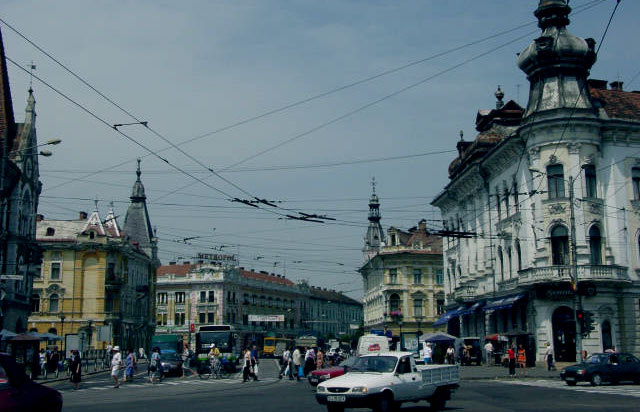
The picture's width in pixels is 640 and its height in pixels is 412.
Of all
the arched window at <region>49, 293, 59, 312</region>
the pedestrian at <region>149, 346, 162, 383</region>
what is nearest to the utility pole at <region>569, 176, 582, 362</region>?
the pedestrian at <region>149, 346, 162, 383</region>

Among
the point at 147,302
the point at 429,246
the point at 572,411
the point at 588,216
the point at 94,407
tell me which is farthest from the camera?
the point at 147,302

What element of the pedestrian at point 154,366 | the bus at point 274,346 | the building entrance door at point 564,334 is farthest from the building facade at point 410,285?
the pedestrian at point 154,366

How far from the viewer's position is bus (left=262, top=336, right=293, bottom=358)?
92000 millimetres

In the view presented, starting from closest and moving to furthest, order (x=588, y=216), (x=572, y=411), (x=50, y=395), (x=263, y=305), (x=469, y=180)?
1. (x=50, y=395)
2. (x=572, y=411)
3. (x=588, y=216)
4. (x=469, y=180)
5. (x=263, y=305)

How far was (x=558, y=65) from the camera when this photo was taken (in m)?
44.7

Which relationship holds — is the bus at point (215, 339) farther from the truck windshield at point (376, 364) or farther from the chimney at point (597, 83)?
the truck windshield at point (376, 364)

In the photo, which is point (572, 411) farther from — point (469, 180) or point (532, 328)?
point (469, 180)

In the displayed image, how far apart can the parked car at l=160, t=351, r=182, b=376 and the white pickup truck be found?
28.5 meters

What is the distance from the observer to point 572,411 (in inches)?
703

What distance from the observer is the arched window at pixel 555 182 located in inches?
1711

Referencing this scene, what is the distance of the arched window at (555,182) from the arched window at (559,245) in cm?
201

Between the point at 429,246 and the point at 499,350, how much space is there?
146 feet

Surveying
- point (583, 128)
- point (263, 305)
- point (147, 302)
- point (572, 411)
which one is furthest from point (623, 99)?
point (263, 305)

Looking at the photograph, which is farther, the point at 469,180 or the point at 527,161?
the point at 469,180
